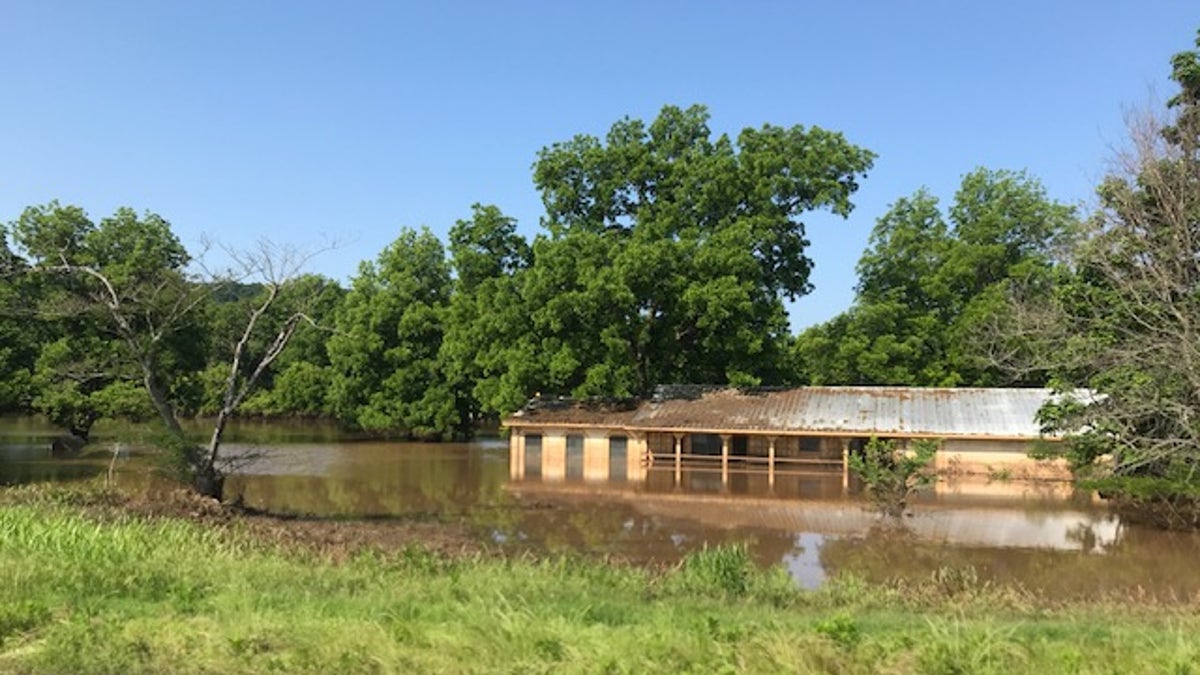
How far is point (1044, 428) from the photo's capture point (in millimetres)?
22906

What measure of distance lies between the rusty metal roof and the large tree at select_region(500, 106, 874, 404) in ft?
6.17

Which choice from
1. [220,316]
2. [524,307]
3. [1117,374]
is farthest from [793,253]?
[220,316]

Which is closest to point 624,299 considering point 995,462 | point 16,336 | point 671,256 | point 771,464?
point 671,256

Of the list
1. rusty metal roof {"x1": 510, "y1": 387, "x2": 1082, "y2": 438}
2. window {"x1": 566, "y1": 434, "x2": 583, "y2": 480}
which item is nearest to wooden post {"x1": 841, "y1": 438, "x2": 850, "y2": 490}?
rusty metal roof {"x1": 510, "y1": 387, "x2": 1082, "y2": 438}

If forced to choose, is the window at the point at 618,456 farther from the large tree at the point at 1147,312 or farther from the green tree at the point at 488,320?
the large tree at the point at 1147,312

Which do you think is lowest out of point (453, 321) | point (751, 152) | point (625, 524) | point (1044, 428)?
point (625, 524)

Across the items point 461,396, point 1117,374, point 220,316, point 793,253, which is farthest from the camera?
point 220,316

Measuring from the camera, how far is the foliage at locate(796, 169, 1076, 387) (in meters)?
38.3

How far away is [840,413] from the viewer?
30953 millimetres

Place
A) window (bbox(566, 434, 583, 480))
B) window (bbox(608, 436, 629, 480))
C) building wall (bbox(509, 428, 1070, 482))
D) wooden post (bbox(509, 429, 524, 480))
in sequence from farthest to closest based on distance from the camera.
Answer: wooden post (bbox(509, 429, 524, 480)) < window (bbox(566, 434, 583, 480)) < window (bbox(608, 436, 629, 480)) < building wall (bbox(509, 428, 1070, 482))

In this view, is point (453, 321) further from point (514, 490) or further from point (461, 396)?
point (514, 490)

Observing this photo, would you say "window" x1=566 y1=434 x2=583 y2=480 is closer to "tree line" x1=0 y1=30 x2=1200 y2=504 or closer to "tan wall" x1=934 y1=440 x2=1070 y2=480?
"tree line" x1=0 y1=30 x2=1200 y2=504

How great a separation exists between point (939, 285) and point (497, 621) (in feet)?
123

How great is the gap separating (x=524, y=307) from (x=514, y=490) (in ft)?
31.9
